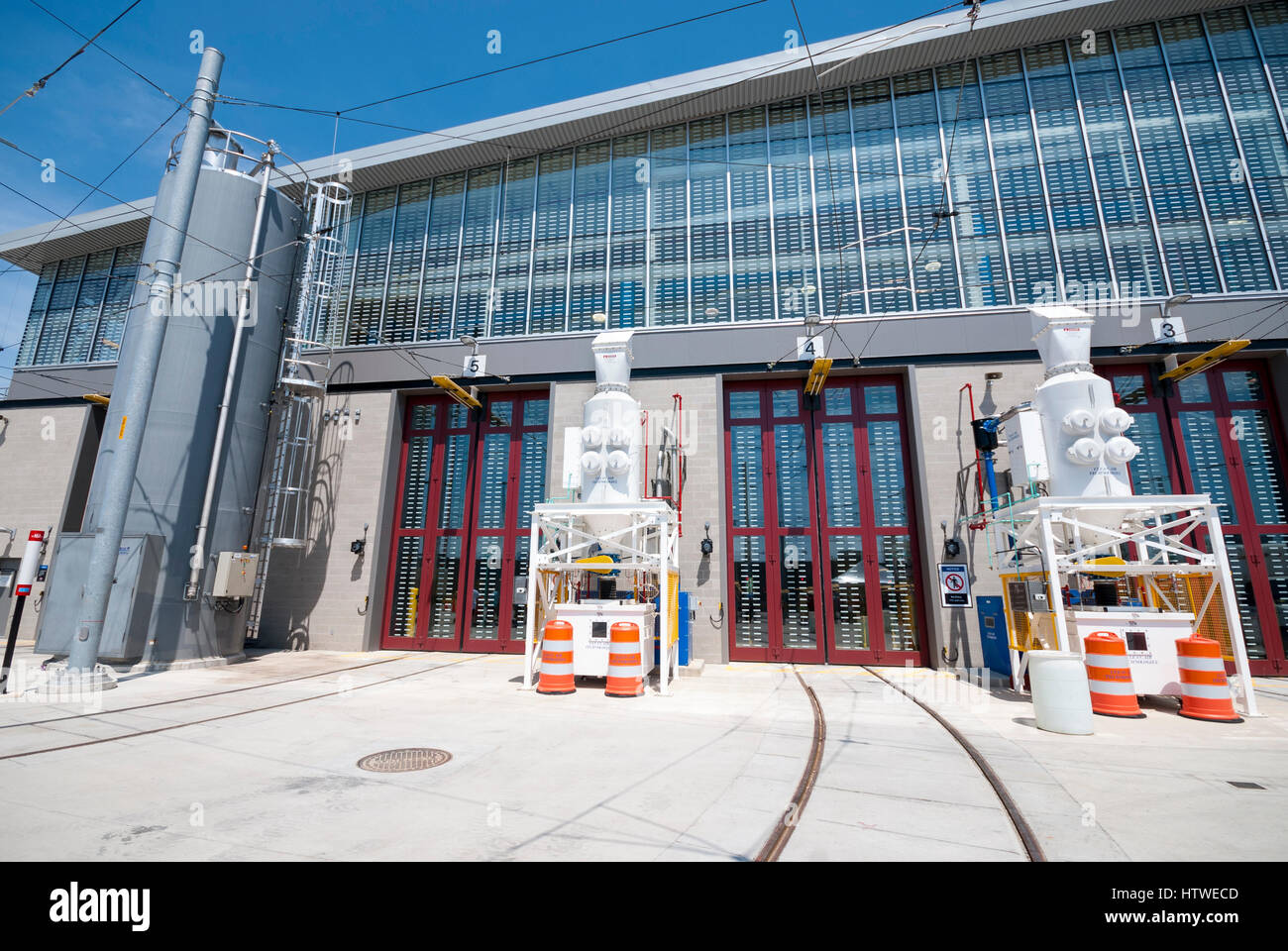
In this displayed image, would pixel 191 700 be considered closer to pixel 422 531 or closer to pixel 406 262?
pixel 422 531

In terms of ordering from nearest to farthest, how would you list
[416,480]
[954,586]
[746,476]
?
[954,586] < [746,476] < [416,480]

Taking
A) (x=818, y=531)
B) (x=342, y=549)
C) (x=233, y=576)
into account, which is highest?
(x=818, y=531)

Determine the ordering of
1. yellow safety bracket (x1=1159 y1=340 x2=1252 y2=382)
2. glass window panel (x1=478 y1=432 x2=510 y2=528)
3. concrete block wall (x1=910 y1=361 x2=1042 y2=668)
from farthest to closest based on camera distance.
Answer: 1. glass window panel (x1=478 y1=432 x2=510 y2=528)
2. concrete block wall (x1=910 y1=361 x2=1042 y2=668)
3. yellow safety bracket (x1=1159 y1=340 x2=1252 y2=382)

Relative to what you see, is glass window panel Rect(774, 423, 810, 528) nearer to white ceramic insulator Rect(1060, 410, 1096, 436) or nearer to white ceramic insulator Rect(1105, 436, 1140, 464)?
white ceramic insulator Rect(1060, 410, 1096, 436)

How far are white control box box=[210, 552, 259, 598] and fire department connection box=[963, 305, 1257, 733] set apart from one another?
1393 cm

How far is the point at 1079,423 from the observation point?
9359 millimetres

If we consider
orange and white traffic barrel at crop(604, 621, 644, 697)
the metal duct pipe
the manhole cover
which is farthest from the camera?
the metal duct pipe

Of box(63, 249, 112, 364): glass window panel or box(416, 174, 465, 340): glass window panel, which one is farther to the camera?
box(63, 249, 112, 364): glass window panel

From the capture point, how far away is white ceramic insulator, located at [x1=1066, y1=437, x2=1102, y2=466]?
30.2ft

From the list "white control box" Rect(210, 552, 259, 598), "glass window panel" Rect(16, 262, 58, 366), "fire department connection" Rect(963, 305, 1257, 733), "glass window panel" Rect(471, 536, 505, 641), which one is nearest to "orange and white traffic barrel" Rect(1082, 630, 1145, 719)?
"fire department connection" Rect(963, 305, 1257, 733)

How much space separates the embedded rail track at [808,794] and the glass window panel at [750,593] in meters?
5.52

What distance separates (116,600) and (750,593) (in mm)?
12456

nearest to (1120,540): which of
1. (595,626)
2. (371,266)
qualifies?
(595,626)
